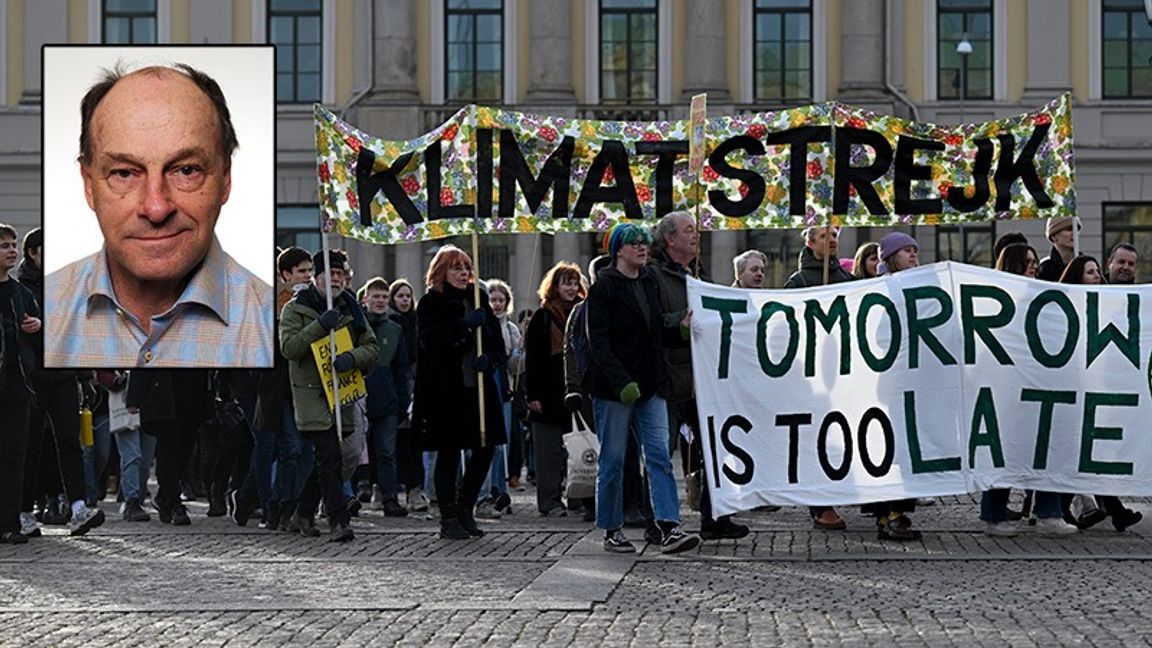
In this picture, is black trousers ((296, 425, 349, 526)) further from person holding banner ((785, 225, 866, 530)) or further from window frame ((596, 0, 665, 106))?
window frame ((596, 0, 665, 106))

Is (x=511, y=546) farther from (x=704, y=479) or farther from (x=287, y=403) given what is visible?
(x=287, y=403)

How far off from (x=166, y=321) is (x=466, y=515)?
7.08 feet

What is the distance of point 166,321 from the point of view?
49.1 ft

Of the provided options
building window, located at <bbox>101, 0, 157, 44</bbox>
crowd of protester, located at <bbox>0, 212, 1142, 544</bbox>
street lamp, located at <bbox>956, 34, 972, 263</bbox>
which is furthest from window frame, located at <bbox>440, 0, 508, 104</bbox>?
crowd of protester, located at <bbox>0, 212, 1142, 544</bbox>

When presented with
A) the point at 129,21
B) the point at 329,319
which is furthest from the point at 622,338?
the point at 129,21

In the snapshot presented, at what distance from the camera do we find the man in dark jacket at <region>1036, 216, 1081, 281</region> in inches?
648

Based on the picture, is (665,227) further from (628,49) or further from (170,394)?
(628,49)

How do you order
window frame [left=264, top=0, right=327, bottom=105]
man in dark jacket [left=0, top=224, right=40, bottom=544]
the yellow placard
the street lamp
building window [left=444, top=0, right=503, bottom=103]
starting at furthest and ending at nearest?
window frame [left=264, top=0, right=327, bottom=105], building window [left=444, top=0, right=503, bottom=103], the street lamp, the yellow placard, man in dark jacket [left=0, top=224, right=40, bottom=544]

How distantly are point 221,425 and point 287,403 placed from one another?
1.52m

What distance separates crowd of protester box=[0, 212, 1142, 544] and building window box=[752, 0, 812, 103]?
84.4ft

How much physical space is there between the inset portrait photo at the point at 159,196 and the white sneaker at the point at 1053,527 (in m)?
4.61

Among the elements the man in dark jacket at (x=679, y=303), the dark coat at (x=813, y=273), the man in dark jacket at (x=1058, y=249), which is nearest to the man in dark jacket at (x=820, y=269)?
the dark coat at (x=813, y=273)

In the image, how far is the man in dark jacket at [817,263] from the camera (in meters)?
16.2

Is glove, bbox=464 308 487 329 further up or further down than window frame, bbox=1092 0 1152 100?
further down
